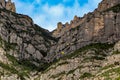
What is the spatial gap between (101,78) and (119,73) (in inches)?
391

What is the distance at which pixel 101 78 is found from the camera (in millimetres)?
173750

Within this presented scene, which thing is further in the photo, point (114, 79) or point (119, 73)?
point (119, 73)

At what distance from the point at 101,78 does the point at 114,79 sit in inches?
392

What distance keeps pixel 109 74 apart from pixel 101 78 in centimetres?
1154

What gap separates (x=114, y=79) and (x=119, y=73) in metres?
11.7

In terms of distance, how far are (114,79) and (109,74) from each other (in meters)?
18.6

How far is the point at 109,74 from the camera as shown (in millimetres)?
183875

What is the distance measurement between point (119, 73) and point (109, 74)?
890 cm

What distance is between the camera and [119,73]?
17600 centimetres

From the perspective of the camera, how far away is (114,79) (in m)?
165

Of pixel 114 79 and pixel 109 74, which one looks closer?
pixel 114 79
